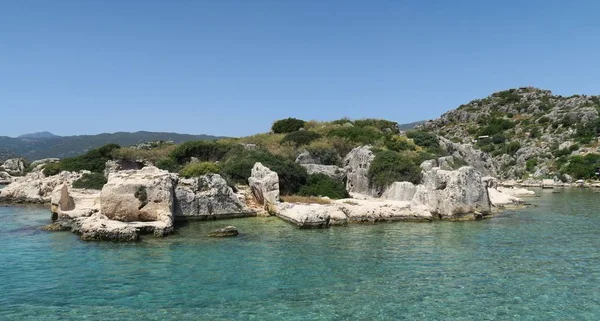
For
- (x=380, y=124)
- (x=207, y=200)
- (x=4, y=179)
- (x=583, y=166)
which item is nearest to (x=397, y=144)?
(x=380, y=124)

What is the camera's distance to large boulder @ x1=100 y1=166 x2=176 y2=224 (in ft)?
68.0

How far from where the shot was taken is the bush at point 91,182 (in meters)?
36.2

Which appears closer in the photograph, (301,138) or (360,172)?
(360,172)

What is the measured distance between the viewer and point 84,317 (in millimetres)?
10195

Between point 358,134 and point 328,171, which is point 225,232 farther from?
point 358,134

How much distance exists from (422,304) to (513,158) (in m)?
73.7

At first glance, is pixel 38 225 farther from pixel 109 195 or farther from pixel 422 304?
pixel 422 304

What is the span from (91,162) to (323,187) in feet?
91.0

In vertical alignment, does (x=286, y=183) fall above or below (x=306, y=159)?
below

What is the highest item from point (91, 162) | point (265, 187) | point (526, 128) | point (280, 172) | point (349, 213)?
point (526, 128)

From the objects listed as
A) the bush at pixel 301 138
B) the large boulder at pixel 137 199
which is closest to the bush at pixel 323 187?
the large boulder at pixel 137 199

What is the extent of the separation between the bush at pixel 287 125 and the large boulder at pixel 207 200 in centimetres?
2742

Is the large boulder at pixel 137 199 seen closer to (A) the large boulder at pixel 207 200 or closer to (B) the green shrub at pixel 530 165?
(A) the large boulder at pixel 207 200

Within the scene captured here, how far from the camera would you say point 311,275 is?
13531 mm
